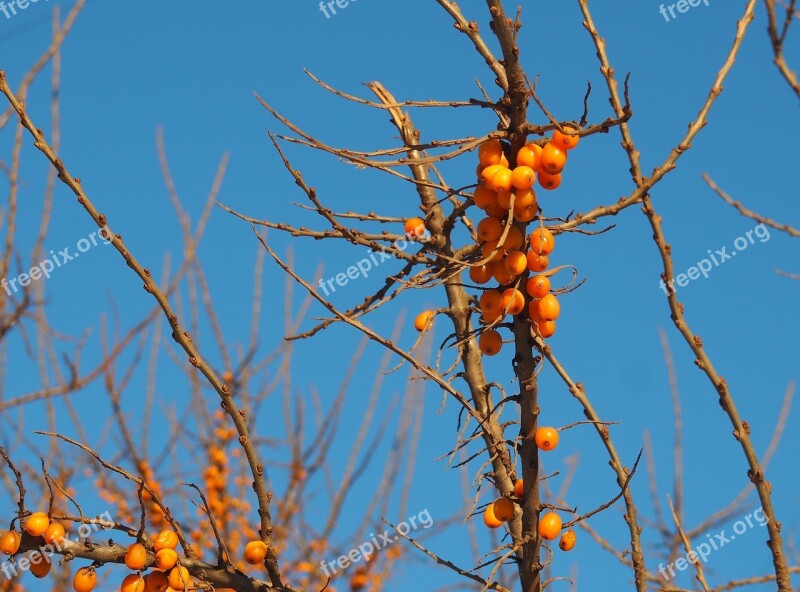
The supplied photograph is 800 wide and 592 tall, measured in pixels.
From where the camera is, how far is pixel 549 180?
2.20 meters

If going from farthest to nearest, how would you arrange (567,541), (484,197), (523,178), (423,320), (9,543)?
(423,320) < (567,541) < (9,543) < (484,197) < (523,178)

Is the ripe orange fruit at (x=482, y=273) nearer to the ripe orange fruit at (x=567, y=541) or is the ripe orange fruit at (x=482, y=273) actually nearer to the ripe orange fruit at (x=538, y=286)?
the ripe orange fruit at (x=538, y=286)

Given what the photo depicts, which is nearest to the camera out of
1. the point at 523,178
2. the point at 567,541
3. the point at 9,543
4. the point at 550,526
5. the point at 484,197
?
the point at 523,178

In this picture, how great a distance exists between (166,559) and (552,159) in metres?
1.58

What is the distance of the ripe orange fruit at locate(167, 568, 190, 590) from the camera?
2396 mm

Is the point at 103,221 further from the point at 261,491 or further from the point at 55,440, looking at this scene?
the point at 55,440

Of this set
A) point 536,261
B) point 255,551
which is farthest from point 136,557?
point 536,261

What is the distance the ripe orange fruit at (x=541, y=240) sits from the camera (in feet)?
7.25

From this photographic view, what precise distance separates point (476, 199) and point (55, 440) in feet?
13.9

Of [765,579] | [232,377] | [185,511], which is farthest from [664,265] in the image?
[185,511]

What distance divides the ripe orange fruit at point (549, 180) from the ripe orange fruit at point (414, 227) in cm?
128

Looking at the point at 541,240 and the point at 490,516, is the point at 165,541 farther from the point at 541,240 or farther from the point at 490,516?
the point at 541,240

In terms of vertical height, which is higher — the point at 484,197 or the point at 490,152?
the point at 490,152

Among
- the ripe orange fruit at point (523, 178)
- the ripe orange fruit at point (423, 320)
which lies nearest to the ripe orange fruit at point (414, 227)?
the ripe orange fruit at point (423, 320)
